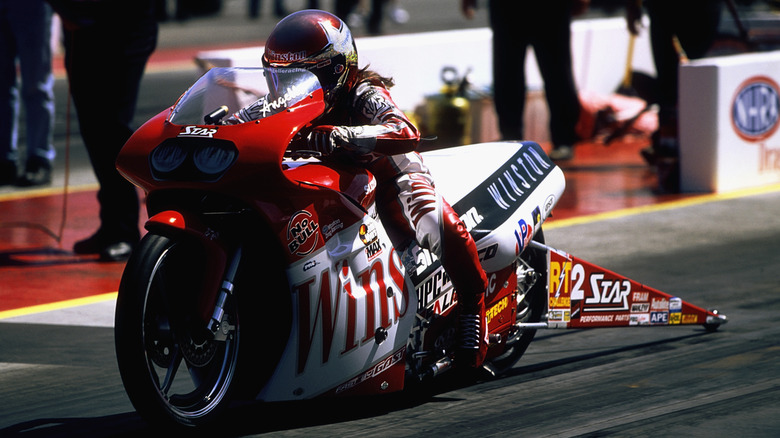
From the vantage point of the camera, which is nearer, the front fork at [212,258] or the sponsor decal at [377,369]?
the front fork at [212,258]

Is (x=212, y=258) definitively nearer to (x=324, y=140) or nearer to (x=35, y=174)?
(x=324, y=140)

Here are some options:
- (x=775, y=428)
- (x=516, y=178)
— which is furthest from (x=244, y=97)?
(x=775, y=428)

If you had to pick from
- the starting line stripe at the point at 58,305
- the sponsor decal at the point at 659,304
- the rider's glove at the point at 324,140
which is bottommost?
the starting line stripe at the point at 58,305

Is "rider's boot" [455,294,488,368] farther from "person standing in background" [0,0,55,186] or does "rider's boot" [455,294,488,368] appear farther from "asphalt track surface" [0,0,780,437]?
"person standing in background" [0,0,55,186]

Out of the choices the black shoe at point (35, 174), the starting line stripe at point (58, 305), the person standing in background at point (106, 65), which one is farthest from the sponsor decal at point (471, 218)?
the black shoe at point (35, 174)

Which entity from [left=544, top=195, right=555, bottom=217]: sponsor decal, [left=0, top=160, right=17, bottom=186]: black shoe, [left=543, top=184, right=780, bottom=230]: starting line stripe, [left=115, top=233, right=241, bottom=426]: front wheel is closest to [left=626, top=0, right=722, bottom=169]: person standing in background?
[left=543, top=184, right=780, bottom=230]: starting line stripe

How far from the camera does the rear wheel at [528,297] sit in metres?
5.57

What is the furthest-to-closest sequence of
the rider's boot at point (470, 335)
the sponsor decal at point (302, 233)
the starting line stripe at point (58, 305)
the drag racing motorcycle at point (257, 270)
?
the starting line stripe at point (58, 305)
the rider's boot at point (470, 335)
the sponsor decal at point (302, 233)
the drag racing motorcycle at point (257, 270)

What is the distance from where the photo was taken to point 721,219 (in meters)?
9.26

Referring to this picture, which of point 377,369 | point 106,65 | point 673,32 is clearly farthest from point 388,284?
point 673,32

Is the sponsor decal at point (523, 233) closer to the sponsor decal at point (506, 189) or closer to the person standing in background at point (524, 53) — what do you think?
the sponsor decal at point (506, 189)

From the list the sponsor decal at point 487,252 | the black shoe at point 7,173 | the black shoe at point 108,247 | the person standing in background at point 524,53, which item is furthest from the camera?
the person standing in background at point 524,53

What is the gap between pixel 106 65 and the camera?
24.8ft

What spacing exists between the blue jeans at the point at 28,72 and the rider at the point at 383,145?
215 inches
